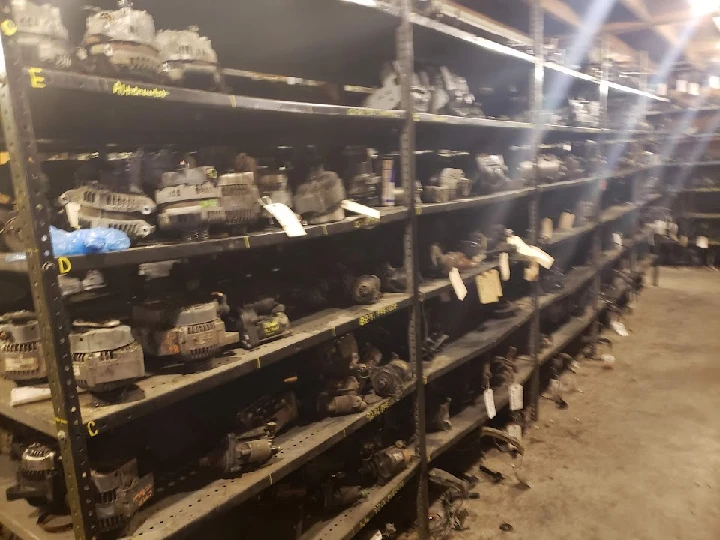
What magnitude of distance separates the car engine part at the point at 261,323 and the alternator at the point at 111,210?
1.37 feet

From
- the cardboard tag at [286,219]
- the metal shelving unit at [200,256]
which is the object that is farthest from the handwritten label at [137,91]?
the cardboard tag at [286,219]

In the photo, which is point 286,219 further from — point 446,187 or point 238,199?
point 446,187

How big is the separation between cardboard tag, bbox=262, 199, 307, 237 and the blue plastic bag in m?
0.50

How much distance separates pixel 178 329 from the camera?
1.42m

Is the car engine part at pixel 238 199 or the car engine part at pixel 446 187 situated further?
the car engine part at pixel 446 187

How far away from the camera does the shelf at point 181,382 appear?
123 cm

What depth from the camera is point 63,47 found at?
3.99 ft

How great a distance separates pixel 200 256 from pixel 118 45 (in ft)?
3.05

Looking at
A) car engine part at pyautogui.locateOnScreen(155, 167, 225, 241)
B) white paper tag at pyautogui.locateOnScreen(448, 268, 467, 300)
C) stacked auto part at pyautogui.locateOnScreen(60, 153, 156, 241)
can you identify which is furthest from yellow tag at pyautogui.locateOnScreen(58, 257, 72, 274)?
white paper tag at pyautogui.locateOnScreen(448, 268, 467, 300)

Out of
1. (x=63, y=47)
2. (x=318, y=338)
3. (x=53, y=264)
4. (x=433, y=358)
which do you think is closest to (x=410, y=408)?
(x=433, y=358)

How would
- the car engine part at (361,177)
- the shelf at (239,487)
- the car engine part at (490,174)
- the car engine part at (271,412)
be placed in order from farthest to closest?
the car engine part at (490,174) → the car engine part at (361,177) → the car engine part at (271,412) → the shelf at (239,487)

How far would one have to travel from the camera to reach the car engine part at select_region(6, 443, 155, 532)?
131 centimetres

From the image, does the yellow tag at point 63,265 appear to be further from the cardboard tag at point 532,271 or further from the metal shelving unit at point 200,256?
the cardboard tag at point 532,271

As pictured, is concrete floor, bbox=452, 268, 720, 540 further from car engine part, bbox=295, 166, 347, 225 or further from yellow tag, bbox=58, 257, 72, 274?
yellow tag, bbox=58, 257, 72, 274
